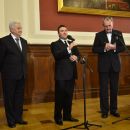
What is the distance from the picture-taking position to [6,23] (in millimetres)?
6367

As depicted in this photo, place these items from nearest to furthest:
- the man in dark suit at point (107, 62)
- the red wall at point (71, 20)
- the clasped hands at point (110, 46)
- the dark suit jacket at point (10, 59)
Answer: the dark suit jacket at point (10, 59), the clasped hands at point (110, 46), the man in dark suit at point (107, 62), the red wall at point (71, 20)

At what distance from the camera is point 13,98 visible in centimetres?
459

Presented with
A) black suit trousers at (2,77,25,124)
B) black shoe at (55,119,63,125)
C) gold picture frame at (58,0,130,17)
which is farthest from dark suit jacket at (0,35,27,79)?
gold picture frame at (58,0,130,17)

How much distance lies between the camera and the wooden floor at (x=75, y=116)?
4.38m

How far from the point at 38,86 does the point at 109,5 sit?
107 inches

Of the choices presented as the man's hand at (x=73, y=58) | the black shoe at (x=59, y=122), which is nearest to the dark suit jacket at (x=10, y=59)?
the man's hand at (x=73, y=58)

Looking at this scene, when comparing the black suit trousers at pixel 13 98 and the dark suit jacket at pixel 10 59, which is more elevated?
the dark suit jacket at pixel 10 59

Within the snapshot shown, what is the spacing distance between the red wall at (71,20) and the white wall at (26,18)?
0.47 feet

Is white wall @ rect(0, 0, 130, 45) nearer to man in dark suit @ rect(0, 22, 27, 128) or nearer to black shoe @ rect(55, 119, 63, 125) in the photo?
man in dark suit @ rect(0, 22, 27, 128)

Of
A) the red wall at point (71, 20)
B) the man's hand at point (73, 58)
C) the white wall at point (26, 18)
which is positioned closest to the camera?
the man's hand at point (73, 58)

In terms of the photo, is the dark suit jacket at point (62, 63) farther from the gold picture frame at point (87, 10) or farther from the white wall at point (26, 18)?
the gold picture frame at point (87, 10)

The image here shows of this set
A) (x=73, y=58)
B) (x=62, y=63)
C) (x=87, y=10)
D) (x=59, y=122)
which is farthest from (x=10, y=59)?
(x=87, y=10)

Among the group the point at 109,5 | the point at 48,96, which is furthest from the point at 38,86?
the point at 109,5

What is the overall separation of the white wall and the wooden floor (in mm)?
1494
